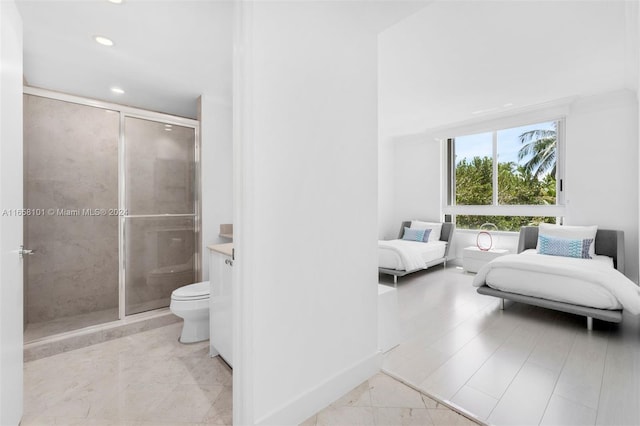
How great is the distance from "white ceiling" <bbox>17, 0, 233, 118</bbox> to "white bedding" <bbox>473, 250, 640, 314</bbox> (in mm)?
3446

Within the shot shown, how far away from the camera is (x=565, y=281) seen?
2.77 metres

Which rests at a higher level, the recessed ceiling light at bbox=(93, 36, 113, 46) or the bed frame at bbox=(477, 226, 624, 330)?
the recessed ceiling light at bbox=(93, 36, 113, 46)

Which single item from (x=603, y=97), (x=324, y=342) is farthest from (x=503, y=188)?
(x=324, y=342)

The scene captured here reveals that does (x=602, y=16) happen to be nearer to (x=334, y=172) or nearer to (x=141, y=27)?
(x=334, y=172)

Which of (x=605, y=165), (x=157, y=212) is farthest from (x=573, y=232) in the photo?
(x=157, y=212)

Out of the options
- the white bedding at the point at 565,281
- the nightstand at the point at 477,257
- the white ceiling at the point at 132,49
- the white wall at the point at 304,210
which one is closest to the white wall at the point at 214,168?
the white ceiling at the point at 132,49

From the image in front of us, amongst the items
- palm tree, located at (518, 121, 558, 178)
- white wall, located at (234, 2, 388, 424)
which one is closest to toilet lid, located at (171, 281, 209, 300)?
white wall, located at (234, 2, 388, 424)

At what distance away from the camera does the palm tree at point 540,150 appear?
15.9ft

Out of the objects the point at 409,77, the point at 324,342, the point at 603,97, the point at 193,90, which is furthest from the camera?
the point at 603,97

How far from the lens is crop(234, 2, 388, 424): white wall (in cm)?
140

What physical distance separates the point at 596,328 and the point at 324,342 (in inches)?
109

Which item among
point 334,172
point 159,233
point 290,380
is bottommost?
point 290,380

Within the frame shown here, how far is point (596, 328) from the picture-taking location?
9.01 ft

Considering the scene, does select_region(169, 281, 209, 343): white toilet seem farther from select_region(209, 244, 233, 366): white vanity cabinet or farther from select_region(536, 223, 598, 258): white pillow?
select_region(536, 223, 598, 258): white pillow
